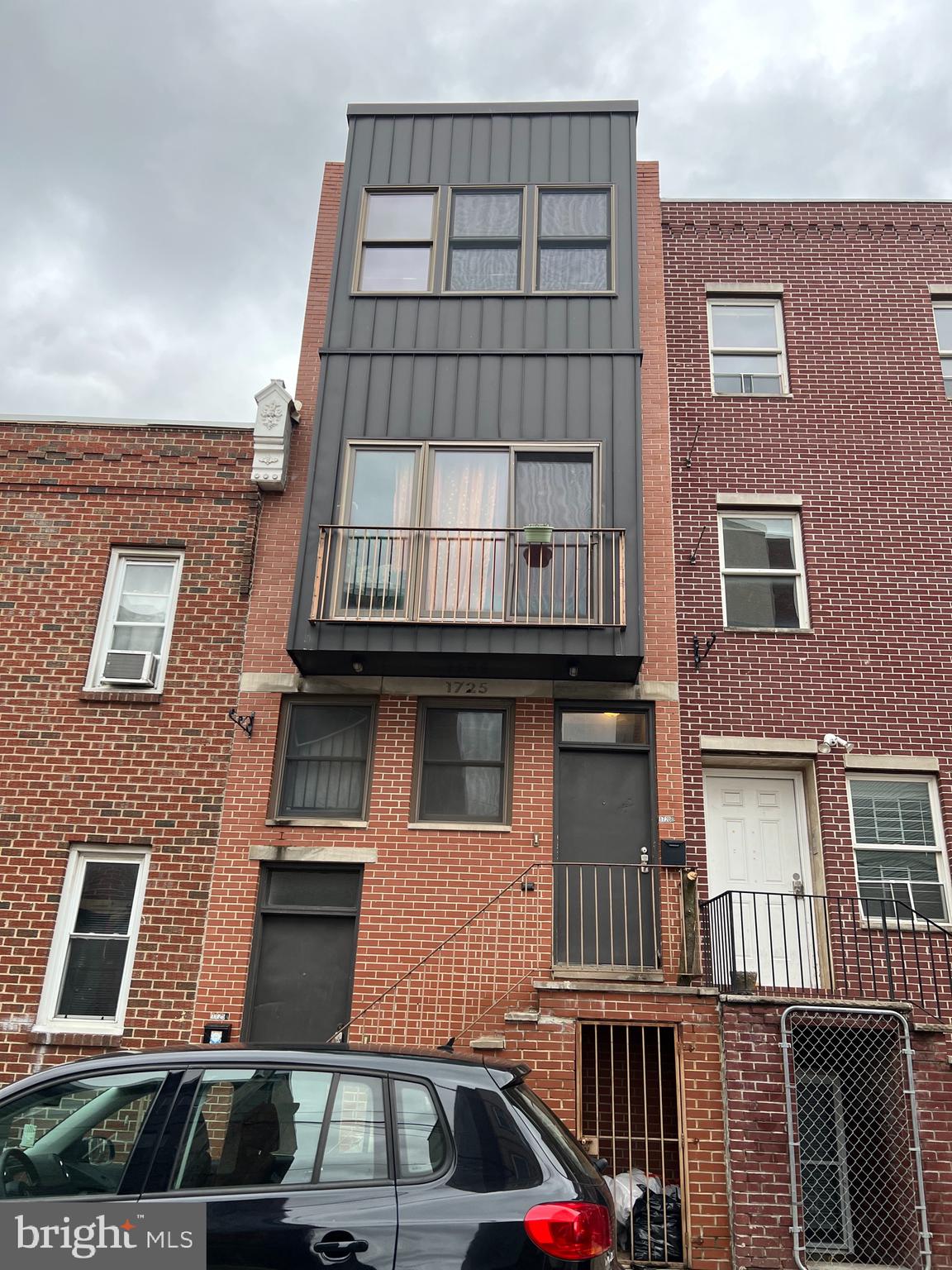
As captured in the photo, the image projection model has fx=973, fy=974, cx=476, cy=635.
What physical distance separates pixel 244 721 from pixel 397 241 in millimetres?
5984

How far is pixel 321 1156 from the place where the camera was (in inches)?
161

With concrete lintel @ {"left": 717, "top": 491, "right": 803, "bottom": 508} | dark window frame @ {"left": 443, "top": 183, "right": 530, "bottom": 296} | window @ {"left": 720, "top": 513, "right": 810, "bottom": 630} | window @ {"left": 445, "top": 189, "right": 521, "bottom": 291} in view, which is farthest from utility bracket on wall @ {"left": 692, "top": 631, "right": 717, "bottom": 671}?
window @ {"left": 445, "top": 189, "right": 521, "bottom": 291}

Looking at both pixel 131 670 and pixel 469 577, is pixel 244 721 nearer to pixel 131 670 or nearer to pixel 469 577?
pixel 131 670

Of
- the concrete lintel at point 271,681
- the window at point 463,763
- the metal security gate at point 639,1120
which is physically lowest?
the metal security gate at point 639,1120

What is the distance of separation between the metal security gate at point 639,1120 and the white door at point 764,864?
52.7 inches

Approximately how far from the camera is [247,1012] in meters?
9.33

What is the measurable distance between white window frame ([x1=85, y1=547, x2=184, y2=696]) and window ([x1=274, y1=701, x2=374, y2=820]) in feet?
5.11

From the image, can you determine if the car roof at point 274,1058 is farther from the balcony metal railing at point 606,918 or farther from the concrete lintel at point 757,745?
the concrete lintel at point 757,745

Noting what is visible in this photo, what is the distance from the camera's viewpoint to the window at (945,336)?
11883 millimetres

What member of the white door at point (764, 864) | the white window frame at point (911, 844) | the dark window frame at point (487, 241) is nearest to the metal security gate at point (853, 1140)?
the white door at point (764, 864)

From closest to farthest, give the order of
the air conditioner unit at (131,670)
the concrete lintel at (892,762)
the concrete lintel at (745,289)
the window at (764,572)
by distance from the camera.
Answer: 1. the concrete lintel at (892,762)
2. the air conditioner unit at (131,670)
3. the window at (764,572)
4. the concrete lintel at (745,289)

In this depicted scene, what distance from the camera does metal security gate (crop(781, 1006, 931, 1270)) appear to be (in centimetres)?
737

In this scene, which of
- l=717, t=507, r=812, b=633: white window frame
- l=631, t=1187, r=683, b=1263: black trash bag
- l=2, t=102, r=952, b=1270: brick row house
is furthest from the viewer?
l=717, t=507, r=812, b=633: white window frame

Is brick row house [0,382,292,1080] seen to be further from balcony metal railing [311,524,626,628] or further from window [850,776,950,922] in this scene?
window [850,776,950,922]
